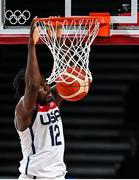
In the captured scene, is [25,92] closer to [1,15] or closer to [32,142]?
[32,142]

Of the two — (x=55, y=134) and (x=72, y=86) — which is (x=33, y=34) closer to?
(x=72, y=86)

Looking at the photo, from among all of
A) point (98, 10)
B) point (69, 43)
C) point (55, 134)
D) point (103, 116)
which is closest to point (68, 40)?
point (69, 43)

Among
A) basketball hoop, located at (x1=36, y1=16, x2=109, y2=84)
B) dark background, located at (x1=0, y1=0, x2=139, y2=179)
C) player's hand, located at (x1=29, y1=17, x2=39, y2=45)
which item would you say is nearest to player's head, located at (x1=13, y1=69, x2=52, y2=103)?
basketball hoop, located at (x1=36, y1=16, x2=109, y2=84)

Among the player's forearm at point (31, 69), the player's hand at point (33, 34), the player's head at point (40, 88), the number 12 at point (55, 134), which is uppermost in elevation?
the player's hand at point (33, 34)

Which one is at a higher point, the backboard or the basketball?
the backboard

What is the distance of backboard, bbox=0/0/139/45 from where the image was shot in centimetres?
574

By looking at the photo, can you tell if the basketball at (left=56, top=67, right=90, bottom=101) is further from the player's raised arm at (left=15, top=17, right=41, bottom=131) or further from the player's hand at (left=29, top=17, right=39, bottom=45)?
the player's hand at (left=29, top=17, right=39, bottom=45)

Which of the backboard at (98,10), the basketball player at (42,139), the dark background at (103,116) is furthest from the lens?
the dark background at (103,116)

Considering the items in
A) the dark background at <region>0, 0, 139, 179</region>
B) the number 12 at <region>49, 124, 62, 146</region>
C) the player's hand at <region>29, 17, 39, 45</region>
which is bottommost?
the dark background at <region>0, 0, 139, 179</region>

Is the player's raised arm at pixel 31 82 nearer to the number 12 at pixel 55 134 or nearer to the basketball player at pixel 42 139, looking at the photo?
the basketball player at pixel 42 139

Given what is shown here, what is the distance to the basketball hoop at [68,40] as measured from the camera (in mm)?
5020

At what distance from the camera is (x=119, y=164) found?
751 cm

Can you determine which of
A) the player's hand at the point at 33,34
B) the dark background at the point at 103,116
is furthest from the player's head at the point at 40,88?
the dark background at the point at 103,116

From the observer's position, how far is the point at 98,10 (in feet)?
21.3
